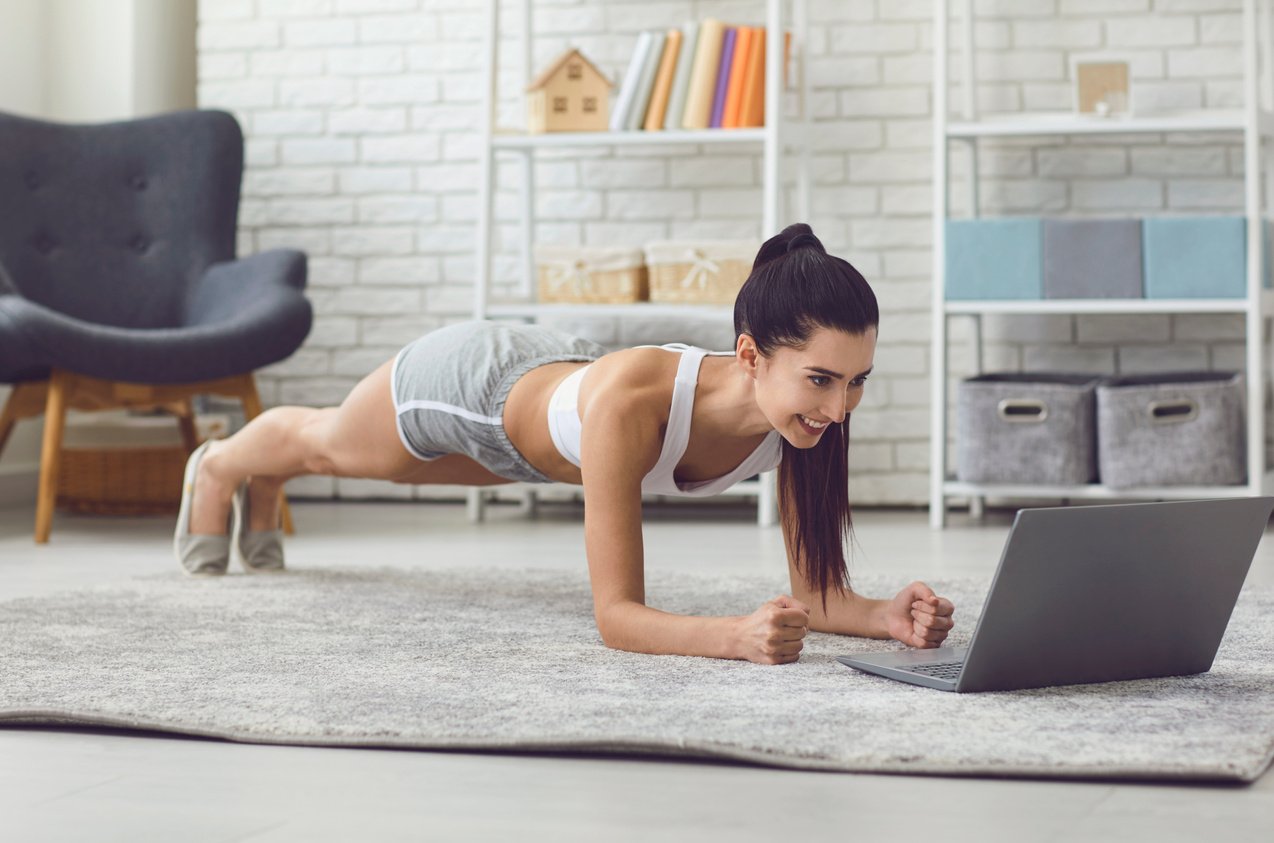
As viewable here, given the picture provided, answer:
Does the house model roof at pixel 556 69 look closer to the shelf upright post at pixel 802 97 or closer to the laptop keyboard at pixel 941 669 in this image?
the shelf upright post at pixel 802 97

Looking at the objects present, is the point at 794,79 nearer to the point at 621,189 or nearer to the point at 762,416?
the point at 621,189

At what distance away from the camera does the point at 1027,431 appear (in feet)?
11.3

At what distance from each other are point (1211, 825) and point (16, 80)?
4.03 metres

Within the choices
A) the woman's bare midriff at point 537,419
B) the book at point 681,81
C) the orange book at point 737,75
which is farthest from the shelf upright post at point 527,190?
the woman's bare midriff at point 537,419

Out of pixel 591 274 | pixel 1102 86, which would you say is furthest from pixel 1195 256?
pixel 591 274

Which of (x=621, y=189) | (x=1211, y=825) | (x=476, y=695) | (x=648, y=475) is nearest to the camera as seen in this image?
(x=1211, y=825)

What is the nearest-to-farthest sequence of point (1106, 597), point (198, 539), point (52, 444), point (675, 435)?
point (1106, 597) → point (675, 435) → point (198, 539) → point (52, 444)

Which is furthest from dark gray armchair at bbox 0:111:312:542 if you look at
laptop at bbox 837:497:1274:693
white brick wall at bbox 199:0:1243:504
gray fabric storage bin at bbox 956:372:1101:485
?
laptop at bbox 837:497:1274:693

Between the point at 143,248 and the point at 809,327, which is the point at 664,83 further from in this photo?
the point at 809,327

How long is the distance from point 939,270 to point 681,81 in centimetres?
77

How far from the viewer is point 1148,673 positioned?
65.6 inches

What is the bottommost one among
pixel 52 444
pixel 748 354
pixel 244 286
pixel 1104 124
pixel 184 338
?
pixel 52 444

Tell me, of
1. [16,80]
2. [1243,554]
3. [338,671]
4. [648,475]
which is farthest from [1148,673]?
[16,80]

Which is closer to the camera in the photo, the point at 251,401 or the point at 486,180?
the point at 251,401
